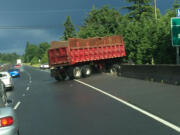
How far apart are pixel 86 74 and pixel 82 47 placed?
2.84 m

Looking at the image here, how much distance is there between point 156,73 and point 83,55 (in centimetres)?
981

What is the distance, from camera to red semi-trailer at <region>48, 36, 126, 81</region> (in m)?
24.9

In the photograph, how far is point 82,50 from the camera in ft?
84.5

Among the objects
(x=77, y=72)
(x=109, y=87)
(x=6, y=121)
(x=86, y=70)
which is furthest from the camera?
(x=86, y=70)

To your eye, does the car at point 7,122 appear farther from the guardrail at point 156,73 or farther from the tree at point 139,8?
the tree at point 139,8

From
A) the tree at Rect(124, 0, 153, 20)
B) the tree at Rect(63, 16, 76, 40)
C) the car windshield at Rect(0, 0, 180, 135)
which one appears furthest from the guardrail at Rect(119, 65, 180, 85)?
the tree at Rect(63, 16, 76, 40)

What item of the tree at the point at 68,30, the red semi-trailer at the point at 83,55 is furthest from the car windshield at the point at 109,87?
the tree at the point at 68,30

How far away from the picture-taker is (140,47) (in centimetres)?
2720

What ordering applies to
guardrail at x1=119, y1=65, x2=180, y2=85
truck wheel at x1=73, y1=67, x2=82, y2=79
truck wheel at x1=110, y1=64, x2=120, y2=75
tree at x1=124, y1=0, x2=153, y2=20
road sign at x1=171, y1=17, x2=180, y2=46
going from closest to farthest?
guardrail at x1=119, y1=65, x2=180, y2=85 < road sign at x1=171, y1=17, x2=180, y2=46 < truck wheel at x1=73, y1=67, x2=82, y2=79 < truck wheel at x1=110, y1=64, x2=120, y2=75 < tree at x1=124, y1=0, x2=153, y2=20

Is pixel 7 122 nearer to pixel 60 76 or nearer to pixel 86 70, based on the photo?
pixel 60 76

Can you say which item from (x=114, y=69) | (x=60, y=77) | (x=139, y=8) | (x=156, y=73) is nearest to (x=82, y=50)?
(x=60, y=77)

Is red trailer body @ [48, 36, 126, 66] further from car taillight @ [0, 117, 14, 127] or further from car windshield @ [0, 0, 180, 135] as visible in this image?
car taillight @ [0, 117, 14, 127]

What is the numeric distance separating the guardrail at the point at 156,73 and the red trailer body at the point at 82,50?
15.0 feet

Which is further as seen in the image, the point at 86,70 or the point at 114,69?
the point at 114,69
